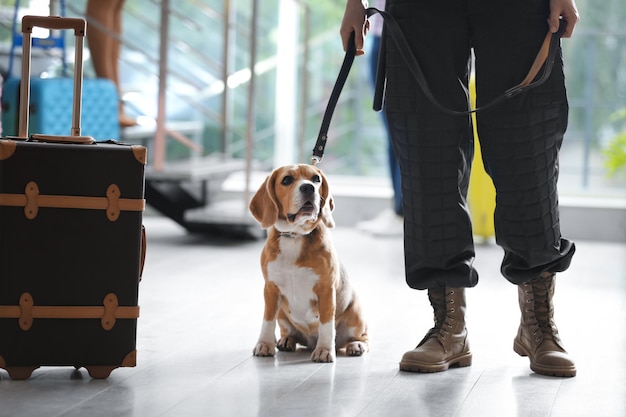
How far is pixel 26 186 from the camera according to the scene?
5.89ft

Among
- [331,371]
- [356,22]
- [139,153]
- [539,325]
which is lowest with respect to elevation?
[331,371]

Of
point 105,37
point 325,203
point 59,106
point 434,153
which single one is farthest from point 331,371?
point 105,37

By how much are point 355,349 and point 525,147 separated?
583mm

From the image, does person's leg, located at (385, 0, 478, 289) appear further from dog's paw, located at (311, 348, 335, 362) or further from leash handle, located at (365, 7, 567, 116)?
dog's paw, located at (311, 348, 335, 362)

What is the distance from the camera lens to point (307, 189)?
2066 mm

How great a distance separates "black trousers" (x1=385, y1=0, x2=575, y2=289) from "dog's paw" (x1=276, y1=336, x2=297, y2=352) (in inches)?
13.1

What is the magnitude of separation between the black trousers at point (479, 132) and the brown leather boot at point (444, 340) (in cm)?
6

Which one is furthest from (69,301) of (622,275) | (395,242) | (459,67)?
(395,242)

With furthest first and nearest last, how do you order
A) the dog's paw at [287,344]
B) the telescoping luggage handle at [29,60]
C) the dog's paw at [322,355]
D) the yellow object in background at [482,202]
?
the yellow object in background at [482,202]
the dog's paw at [287,344]
the dog's paw at [322,355]
the telescoping luggage handle at [29,60]

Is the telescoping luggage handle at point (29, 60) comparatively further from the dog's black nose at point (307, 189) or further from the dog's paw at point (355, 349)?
the dog's paw at point (355, 349)

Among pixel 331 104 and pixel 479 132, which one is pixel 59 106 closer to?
pixel 331 104

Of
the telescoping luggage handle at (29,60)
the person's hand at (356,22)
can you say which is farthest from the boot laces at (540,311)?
the telescoping luggage handle at (29,60)

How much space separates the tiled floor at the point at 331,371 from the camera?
5.54 ft

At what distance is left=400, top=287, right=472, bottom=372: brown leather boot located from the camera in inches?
78.0
